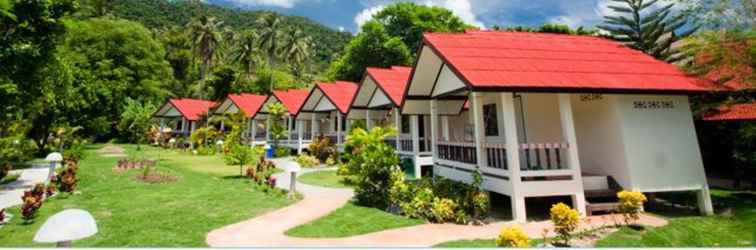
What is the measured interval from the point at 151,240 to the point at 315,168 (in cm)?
1173

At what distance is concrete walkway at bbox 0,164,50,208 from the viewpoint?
9.09 m

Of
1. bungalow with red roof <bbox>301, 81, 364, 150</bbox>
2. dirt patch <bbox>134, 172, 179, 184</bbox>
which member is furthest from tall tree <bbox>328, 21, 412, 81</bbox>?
dirt patch <bbox>134, 172, 179, 184</bbox>

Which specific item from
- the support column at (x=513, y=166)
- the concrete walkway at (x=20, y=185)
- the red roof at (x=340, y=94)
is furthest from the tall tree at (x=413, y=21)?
the support column at (x=513, y=166)

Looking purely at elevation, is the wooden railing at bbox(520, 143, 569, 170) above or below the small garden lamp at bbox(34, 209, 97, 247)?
above

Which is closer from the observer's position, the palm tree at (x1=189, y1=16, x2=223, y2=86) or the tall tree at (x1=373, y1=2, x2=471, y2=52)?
the tall tree at (x1=373, y1=2, x2=471, y2=52)

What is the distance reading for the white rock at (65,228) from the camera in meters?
3.37

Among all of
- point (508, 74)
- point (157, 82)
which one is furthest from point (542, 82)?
point (157, 82)

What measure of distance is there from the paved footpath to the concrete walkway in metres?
6.82

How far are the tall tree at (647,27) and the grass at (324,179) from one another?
451 inches

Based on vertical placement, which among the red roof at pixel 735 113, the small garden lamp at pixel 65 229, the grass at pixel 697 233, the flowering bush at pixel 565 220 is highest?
the red roof at pixel 735 113

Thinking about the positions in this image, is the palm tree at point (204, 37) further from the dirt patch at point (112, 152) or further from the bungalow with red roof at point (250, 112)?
the dirt patch at point (112, 152)

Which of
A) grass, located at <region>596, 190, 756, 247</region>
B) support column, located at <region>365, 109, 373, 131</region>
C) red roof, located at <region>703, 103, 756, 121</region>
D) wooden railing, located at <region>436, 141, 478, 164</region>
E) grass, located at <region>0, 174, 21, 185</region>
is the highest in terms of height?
support column, located at <region>365, 109, 373, 131</region>

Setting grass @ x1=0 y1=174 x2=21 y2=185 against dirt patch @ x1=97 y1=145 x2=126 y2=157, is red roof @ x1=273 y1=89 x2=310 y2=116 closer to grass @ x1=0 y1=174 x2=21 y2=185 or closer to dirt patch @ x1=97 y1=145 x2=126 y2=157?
dirt patch @ x1=97 y1=145 x2=126 y2=157

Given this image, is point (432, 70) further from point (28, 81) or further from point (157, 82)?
point (157, 82)
